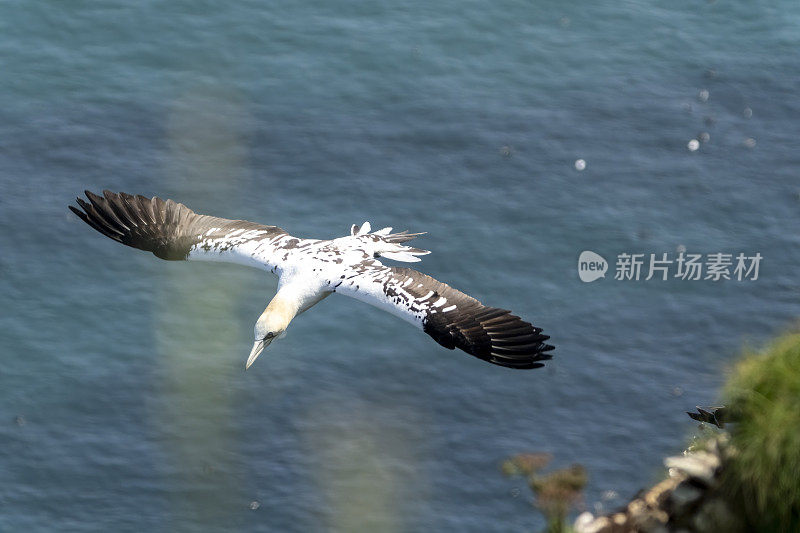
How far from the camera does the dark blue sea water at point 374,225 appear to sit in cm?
5006

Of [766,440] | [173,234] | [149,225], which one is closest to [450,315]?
[173,234]

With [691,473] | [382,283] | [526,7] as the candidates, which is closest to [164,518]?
[382,283]

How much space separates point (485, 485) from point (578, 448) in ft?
11.6

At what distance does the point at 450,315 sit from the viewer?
108 ft

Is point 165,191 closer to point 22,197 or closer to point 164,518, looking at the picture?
point 22,197

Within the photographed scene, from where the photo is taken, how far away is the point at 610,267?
192ft

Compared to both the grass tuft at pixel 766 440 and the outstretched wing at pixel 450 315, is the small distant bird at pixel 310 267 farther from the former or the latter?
the grass tuft at pixel 766 440

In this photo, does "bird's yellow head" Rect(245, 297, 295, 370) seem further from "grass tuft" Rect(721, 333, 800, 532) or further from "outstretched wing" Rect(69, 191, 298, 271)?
"grass tuft" Rect(721, 333, 800, 532)

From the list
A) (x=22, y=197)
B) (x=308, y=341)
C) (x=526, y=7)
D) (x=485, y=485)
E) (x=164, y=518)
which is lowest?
(x=164, y=518)

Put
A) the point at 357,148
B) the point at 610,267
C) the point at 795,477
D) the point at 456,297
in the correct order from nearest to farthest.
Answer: the point at 795,477 < the point at 456,297 < the point at 610,267 < the point at 357,148

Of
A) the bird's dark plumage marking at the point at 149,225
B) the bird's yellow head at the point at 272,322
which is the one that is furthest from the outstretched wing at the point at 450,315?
the bird's dark plumage marking at the point at 149,225

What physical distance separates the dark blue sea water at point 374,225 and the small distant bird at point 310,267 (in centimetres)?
1370

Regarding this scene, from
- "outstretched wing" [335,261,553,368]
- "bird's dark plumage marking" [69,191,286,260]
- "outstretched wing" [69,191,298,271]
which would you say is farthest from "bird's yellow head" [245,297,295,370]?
"bird's dark plumage marking" [69,191,286,260]

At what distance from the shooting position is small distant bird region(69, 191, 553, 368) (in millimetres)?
32438
